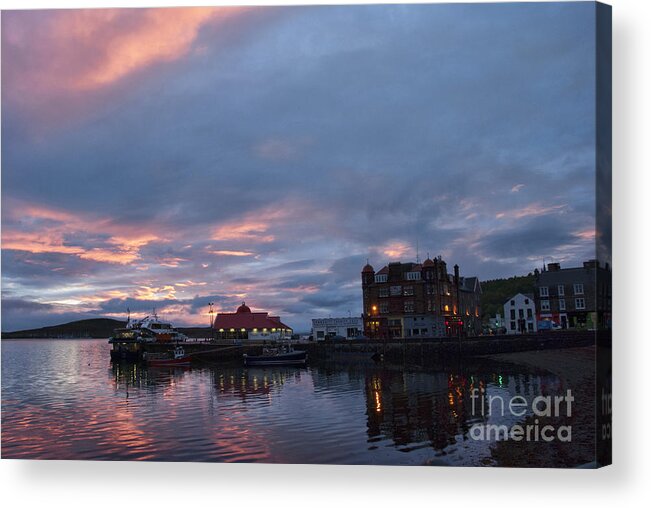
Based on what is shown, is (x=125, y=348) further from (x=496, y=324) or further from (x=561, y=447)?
(x=561, y=447)

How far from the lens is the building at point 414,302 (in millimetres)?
58438

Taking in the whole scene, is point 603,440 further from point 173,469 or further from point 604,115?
point 173,469

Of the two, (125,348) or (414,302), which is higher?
(414,302)

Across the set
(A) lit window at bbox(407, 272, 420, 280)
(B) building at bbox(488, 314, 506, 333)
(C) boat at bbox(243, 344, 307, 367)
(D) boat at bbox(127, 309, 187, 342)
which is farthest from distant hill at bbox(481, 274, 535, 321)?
(D) boat at bbox(127, 309, 187, 342)

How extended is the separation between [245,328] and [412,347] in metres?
23.3

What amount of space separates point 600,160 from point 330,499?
11.0m

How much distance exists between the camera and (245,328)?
68250 millimetres

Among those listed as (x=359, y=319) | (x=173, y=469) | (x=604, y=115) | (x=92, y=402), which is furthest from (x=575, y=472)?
(x=359, y=319)

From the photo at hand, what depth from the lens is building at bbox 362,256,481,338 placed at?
58438 millimetres

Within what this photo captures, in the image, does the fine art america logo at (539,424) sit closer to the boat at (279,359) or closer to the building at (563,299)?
the building at (563,299)

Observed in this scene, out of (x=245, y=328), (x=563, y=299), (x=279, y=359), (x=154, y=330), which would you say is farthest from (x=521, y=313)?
(x=154, y=330)

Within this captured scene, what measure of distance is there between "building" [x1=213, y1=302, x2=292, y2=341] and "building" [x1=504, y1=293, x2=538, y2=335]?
2623 cm

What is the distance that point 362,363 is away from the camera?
5234 cm

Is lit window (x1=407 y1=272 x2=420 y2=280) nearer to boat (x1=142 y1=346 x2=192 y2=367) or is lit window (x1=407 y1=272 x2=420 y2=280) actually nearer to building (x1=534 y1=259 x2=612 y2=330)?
building (x1=534 y1=259 x2=612 y2=330)
